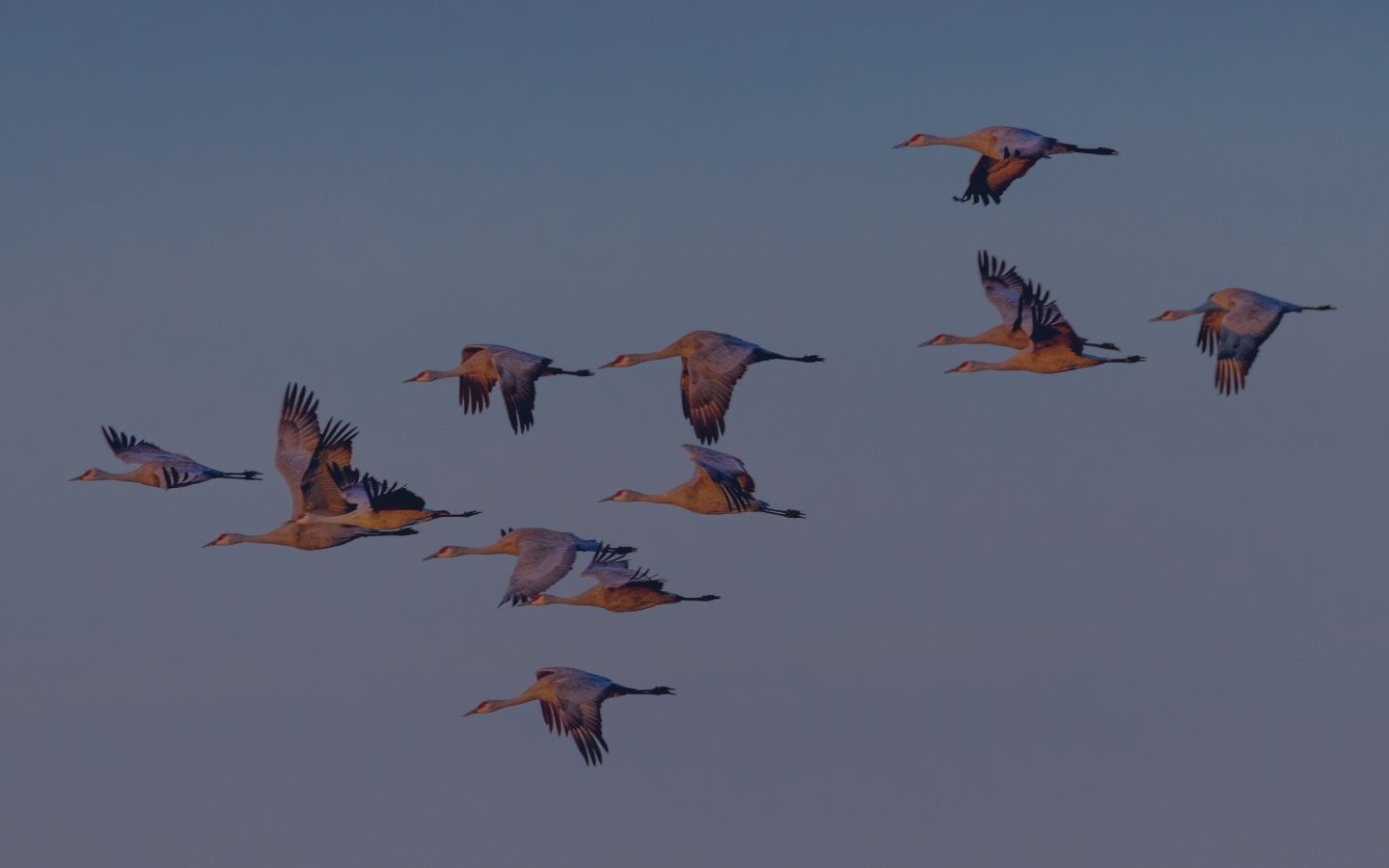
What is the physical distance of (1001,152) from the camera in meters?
30.4

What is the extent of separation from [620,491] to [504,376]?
232 centimetres

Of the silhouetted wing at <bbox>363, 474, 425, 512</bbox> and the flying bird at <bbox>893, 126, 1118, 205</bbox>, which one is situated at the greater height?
the flying bird at <bbox>893, 126, 1118, 205</bbox>

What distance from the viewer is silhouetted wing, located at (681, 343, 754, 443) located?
2903cm

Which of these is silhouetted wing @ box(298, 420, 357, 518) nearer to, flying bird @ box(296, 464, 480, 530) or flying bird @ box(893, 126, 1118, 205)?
flying bird @ box(296, 464, 480, 530)

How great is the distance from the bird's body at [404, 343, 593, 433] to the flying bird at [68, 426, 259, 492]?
327 cm

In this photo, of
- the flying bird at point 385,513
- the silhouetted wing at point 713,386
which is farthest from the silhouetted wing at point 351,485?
the silhouetted wing at point 713,386

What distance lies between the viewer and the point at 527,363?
101 ft

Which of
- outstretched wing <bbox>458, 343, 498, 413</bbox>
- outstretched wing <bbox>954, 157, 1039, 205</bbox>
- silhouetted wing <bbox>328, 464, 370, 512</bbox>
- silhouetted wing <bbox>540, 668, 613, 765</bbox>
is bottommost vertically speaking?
silhouetted wing <bbox>540, 668, 613, 765</bbox>

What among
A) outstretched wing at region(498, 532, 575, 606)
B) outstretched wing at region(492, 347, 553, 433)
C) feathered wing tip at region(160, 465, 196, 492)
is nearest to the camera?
outstretched wing at region(498, 532, 575, 606)

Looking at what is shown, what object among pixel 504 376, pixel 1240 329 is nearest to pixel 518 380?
pixel 504 376

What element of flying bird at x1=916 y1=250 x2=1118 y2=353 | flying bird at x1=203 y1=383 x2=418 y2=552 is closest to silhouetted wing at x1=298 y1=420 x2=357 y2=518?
flying bird at x1=203 y1=383 x2=418 y2=552

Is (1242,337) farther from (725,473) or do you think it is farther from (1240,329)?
(725,473)

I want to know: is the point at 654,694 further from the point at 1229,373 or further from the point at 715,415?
the point at 1229,373

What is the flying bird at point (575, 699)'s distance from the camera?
29.1 m
